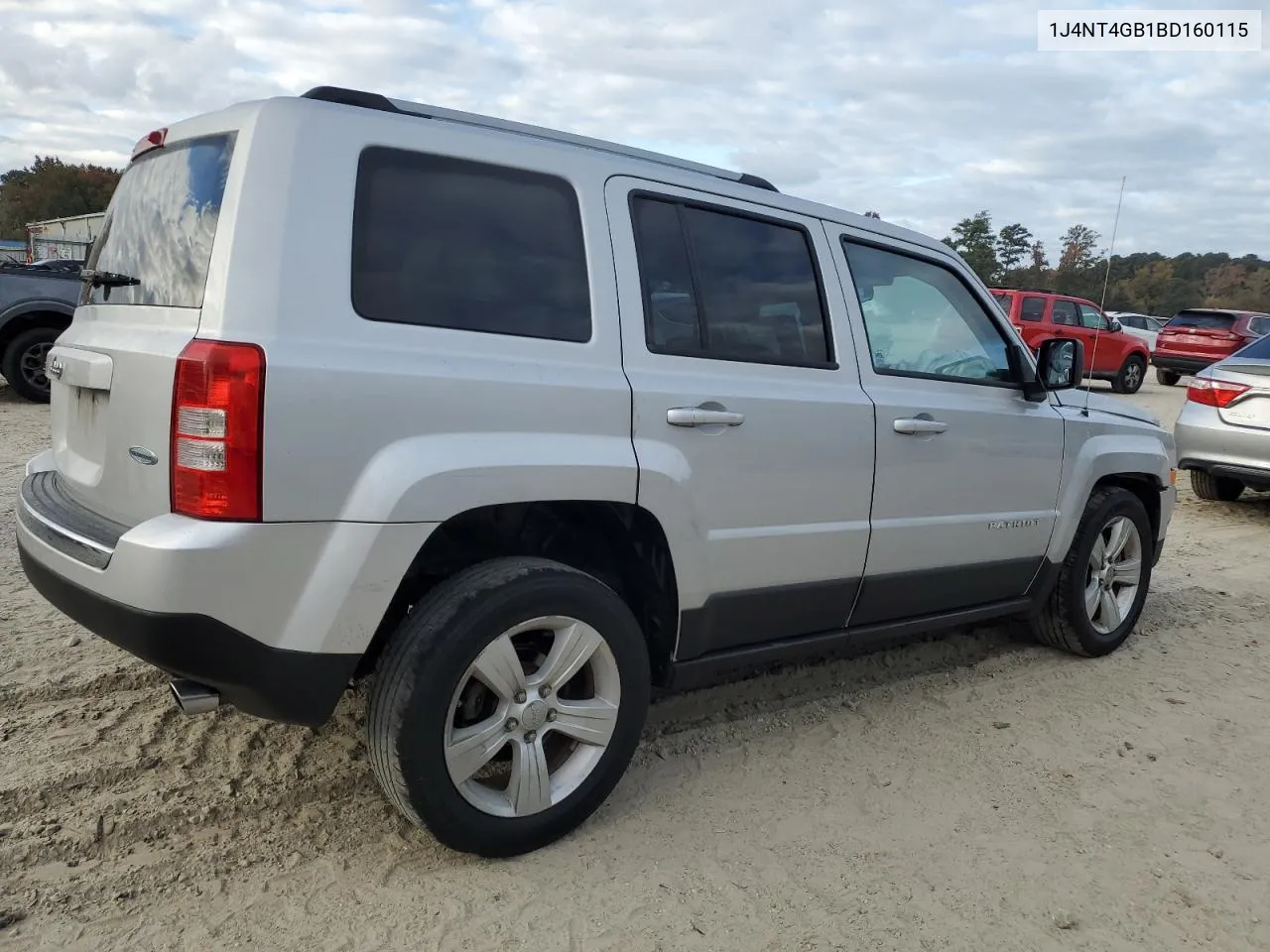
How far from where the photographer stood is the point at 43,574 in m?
2.60

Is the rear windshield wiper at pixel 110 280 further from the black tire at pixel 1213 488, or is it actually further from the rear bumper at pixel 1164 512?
the black tire at pixel 1213 488

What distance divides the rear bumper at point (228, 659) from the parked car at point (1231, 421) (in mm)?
7520

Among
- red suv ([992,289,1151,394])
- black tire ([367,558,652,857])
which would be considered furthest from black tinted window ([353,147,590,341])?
red suv ([992,289,1151,394])

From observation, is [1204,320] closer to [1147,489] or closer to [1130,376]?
[1130,376]

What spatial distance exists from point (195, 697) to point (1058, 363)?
11.3 ft

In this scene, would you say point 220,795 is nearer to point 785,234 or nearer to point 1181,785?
point 785,234

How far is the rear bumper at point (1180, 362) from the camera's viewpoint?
18734 mm

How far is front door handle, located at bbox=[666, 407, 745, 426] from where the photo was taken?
2.83 m

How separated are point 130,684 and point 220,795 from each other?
2.97 feet

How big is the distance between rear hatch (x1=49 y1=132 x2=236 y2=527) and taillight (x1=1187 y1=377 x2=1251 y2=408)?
308 inches

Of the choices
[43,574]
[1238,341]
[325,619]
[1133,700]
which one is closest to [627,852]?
[325,619]

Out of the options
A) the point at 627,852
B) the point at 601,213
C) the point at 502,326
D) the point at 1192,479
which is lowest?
the point at 627,852

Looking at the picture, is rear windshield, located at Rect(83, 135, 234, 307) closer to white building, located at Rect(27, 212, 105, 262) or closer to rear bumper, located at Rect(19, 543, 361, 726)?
rear bumper, located at Rect(19, 543, 361, 726)

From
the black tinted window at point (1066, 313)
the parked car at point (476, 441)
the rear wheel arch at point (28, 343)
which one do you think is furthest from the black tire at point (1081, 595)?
the black tinted window at point (1066, 313)
